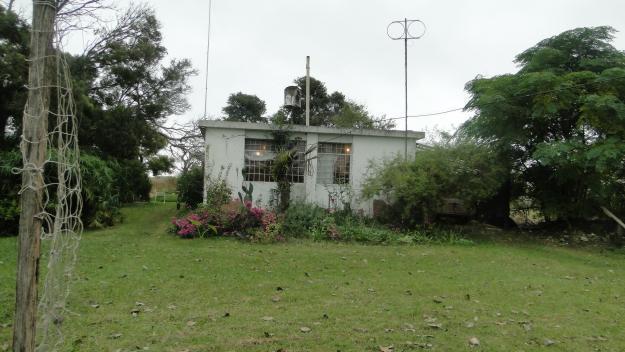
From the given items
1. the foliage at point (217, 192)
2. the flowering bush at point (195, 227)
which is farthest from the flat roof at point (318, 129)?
the flowering bush at point (195, 227)

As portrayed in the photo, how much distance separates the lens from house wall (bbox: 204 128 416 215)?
43.8 ft

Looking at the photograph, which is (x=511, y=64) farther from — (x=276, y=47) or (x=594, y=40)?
(x=276, y=47)

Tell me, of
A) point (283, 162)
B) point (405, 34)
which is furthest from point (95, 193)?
point (405, 34)

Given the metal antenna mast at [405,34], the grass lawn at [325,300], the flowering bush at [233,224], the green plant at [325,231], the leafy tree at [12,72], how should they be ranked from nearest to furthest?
the grass lawn at [325,300], the flowering bush at [233,224], the green plant at [325,231], the leafy tree at [12,72], the metal antenna mast at [405,34]

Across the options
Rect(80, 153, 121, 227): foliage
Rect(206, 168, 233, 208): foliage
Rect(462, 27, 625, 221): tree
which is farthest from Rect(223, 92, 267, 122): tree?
Rect(462, 27, 625, 221): tree

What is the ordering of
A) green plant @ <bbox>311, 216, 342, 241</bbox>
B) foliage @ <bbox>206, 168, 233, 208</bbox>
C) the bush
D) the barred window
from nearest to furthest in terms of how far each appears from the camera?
green plant @ <bbox>311, 216, 342, 241</bbox> < the bush < foliage @ <bbox>206, 168, 233, 208</bbox> < the barred window

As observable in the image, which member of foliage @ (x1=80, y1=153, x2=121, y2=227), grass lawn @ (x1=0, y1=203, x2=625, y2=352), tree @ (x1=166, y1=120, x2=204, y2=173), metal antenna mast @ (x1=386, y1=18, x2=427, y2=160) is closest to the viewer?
grass lawn @ (x1=0, y1=203, x2=625, y2=352)

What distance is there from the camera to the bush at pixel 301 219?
1089 centimetres

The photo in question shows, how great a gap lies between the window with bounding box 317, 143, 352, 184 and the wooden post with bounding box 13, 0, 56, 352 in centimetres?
1166

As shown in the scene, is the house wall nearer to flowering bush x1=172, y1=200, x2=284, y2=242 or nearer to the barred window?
the barred window

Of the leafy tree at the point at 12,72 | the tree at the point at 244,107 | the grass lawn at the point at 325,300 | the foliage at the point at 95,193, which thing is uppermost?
the tree at the point at 244,107

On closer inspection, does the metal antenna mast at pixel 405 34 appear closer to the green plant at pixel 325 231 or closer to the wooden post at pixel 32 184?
the green plant at pixel 325 231

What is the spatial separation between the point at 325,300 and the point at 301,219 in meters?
6.11

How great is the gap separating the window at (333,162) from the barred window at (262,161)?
666 mm
